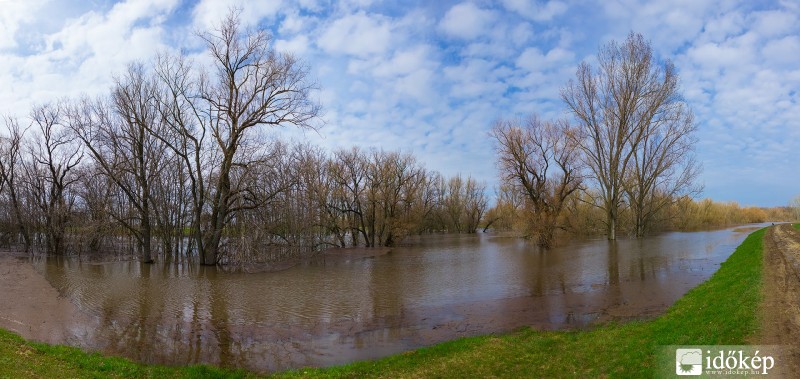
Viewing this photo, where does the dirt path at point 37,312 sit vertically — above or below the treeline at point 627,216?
below

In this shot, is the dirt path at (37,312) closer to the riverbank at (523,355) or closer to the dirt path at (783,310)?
the riverbank at (523,355)

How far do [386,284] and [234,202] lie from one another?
1263cm

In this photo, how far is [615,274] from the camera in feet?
62.8

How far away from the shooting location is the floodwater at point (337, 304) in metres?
9.83

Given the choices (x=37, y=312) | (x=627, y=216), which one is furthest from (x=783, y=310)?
(x=627, y=216)

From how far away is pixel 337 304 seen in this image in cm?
1445

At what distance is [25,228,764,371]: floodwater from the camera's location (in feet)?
32.2

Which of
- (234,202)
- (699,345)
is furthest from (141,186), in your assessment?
(699,345)
